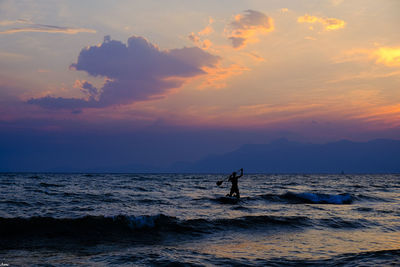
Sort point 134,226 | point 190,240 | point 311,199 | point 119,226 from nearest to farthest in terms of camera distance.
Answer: point 190,240 → point 119,226 → point 134,226 → point 311,199

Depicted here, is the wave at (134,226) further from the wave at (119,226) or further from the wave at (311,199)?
the wave at (311,199)

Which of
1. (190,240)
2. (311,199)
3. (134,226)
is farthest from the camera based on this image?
(311,199)

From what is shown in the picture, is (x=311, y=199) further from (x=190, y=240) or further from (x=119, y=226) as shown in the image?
(x=119, y=226)

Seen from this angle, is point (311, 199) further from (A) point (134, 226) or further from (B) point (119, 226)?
(B) point (119, 226)

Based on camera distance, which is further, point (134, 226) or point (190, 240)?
point (134, 226)

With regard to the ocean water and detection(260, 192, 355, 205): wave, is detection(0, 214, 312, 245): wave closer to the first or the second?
the ocean water

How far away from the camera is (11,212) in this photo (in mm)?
17281

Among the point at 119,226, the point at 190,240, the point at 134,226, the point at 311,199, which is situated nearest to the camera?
the point at 190,240

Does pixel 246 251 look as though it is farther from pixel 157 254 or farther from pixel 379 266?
pixel 379 266

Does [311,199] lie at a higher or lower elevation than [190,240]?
lower

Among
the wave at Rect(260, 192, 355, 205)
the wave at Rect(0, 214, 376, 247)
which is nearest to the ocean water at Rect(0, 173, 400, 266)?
the wave at Rect(0, 214, 376, 247)

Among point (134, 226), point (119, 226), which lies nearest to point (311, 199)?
point (134, 226)

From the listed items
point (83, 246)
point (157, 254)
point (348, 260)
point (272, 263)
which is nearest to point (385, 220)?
point (348, 260)

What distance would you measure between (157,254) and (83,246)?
11.8ft
